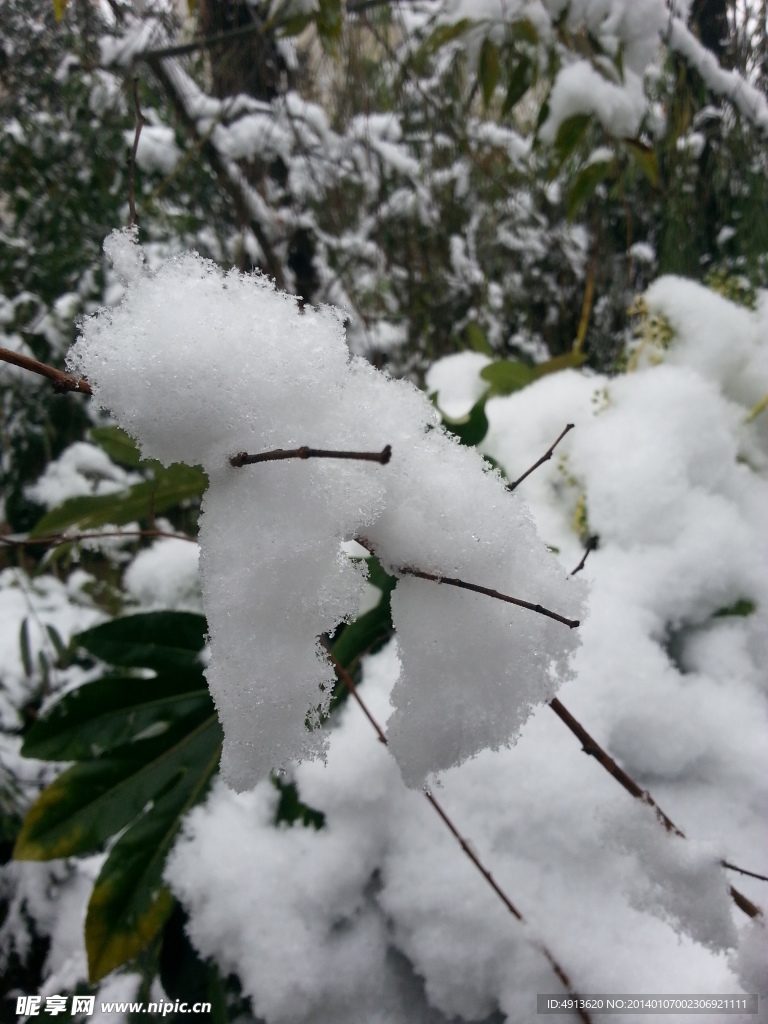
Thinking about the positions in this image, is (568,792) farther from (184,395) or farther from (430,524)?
(184,395)

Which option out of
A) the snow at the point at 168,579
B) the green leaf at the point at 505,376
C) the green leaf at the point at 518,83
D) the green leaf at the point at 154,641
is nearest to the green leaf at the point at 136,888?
the green leaf at the point at 154,641

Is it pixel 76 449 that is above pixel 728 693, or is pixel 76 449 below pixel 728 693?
below

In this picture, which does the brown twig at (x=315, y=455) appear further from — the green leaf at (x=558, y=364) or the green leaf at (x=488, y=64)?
the green leaf at (x=488, y=64)

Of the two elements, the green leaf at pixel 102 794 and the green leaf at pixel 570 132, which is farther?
the green leaf at pixel 570 132

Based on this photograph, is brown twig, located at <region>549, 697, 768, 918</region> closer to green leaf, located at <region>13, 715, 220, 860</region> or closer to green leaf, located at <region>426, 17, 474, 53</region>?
green leaf, located at <region>13, 715, 220, 860</region>

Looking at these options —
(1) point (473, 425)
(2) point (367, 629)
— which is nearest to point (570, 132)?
(1) point (473, 425)

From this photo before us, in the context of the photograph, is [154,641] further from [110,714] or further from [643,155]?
[643,155]

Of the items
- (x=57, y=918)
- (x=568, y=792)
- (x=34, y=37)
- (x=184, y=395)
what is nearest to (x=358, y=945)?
(x=568, y=792)
